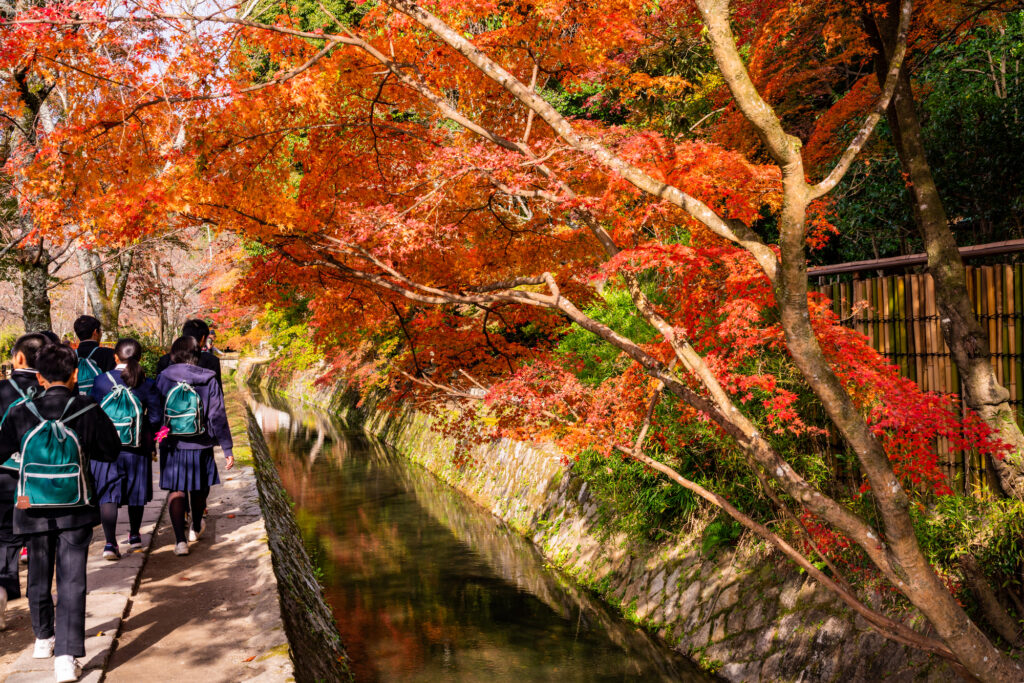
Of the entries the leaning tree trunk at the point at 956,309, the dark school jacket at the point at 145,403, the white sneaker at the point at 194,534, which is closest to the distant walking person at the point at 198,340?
the dark school jacket at the point at 145,403

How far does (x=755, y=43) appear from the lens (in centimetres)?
1192

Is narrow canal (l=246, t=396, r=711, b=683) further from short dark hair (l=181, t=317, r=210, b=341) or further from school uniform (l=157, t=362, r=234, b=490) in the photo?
short dark hair (l=181, t=317, r=210, b=341)

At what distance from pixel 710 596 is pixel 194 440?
5.41m

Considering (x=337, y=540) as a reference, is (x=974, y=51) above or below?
above

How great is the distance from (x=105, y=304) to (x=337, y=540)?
777 centimetres

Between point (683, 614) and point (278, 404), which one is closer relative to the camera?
point (683, 614)

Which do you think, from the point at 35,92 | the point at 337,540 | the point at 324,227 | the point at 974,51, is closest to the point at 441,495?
the point at 337,540

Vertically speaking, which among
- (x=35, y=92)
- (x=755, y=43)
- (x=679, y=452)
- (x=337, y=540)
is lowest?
(x=337, y=540)

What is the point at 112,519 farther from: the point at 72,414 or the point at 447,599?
the point at 447,599

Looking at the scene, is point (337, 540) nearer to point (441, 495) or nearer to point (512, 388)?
point (441, 495)

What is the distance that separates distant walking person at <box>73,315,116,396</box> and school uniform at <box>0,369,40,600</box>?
3.93ft

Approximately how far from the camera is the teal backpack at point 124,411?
6562mm

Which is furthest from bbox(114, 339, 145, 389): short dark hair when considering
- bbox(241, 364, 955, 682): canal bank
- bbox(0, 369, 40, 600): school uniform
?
bbox(241, 364, 955, 682): canal bank

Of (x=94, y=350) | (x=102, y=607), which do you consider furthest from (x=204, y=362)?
(x=102, y=607)
